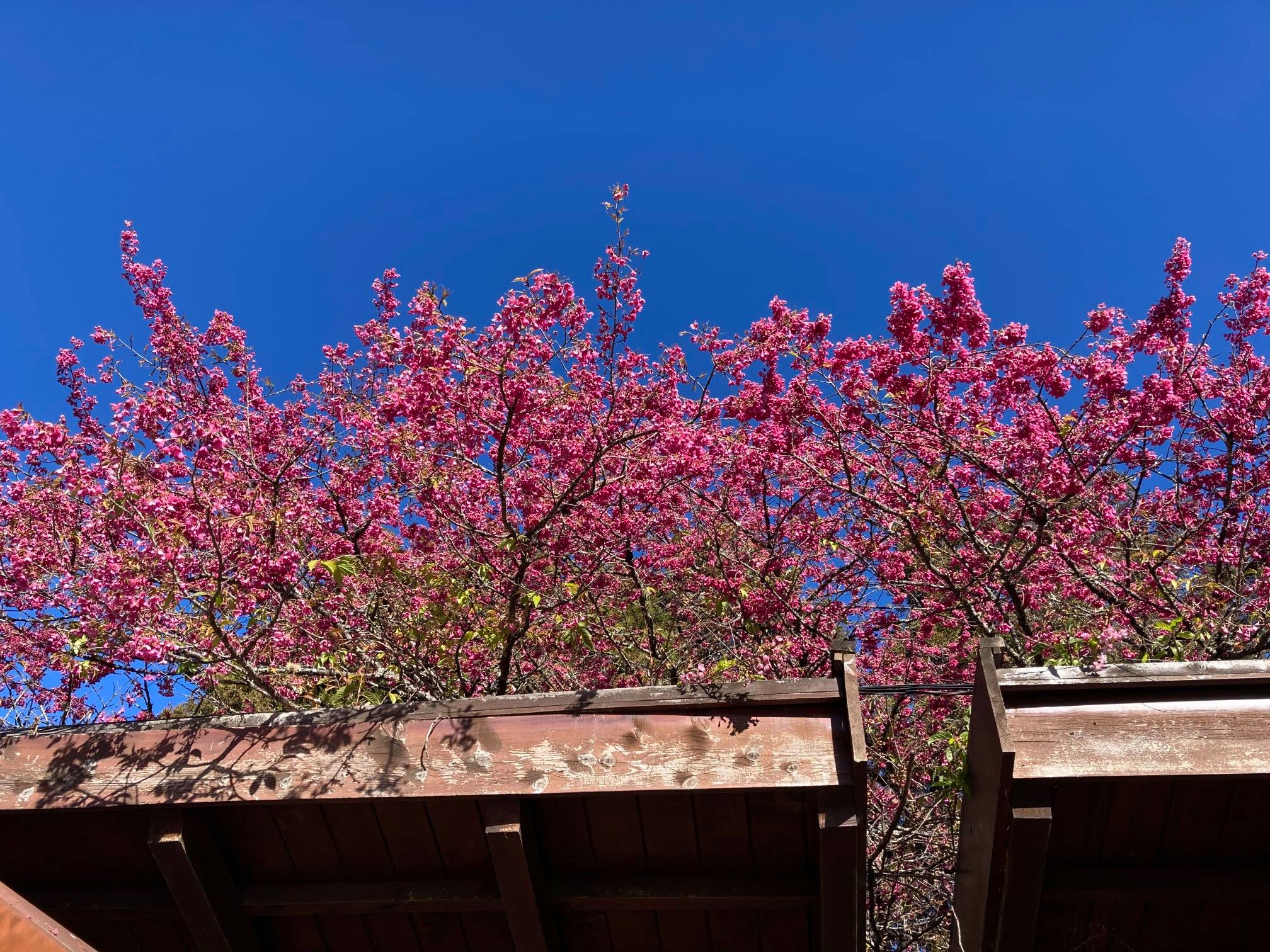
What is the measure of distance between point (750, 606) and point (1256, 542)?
10.5 feet

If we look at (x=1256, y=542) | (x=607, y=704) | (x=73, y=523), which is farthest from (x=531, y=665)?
(x=1256, y=542)

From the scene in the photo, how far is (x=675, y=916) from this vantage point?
3094 mm

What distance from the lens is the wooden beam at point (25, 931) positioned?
984 millimetres

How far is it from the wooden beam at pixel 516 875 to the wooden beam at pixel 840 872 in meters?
1.05

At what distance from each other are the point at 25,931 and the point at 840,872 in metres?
2.39

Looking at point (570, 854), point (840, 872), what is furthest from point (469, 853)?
point (840, 872)

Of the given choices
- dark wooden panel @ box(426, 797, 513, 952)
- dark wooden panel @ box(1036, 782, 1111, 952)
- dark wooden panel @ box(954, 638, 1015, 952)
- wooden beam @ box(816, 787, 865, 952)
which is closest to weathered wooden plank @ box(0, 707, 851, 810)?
wooden beam @ box(816, 787, 865, 952)

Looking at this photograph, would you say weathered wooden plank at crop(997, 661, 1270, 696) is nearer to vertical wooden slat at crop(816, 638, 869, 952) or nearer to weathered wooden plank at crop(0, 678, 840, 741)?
vertical wooden slat at crop(816, 638, 869, 952)

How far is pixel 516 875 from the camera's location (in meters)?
2.86

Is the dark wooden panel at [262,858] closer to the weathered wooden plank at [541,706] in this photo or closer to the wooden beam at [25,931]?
the weathered wooden plank at [541,706]

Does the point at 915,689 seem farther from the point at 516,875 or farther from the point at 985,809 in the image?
the point at 516,875

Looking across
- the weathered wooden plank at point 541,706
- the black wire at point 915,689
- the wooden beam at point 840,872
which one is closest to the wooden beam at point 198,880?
the weathered wooden plank at point 541,706

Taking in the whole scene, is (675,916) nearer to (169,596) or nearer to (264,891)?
(264,891)

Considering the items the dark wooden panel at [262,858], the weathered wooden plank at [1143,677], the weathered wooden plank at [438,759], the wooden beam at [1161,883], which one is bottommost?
the dark wooden panel at [262,858]
